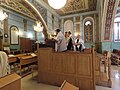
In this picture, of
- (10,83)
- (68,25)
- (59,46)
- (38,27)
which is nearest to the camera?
(10,83)

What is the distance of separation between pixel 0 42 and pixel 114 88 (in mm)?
8533

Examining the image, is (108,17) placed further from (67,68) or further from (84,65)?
(67,68)

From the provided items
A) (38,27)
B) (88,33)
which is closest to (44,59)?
(38,27)

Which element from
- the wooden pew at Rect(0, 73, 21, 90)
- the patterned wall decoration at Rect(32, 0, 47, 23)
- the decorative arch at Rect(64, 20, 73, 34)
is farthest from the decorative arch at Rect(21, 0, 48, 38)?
the wooden pew at Rect(0, 73, 21, 90)

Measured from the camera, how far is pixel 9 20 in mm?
9523

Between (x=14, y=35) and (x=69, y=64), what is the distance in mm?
7959

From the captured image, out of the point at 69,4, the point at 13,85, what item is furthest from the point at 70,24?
the point at 13,85

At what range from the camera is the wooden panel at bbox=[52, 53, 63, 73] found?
3.90 meters

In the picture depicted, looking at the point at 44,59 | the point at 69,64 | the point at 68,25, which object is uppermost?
→ the point at 68,25

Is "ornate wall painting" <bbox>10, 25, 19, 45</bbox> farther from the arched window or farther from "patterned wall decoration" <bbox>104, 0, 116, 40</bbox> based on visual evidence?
the arched window

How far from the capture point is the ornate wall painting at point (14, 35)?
984 centimetres

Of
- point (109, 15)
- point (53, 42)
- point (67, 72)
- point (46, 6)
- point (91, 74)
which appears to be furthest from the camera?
point (46, 6)

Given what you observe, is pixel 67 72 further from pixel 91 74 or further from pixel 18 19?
pixel 18 19

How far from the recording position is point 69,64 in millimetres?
3746
